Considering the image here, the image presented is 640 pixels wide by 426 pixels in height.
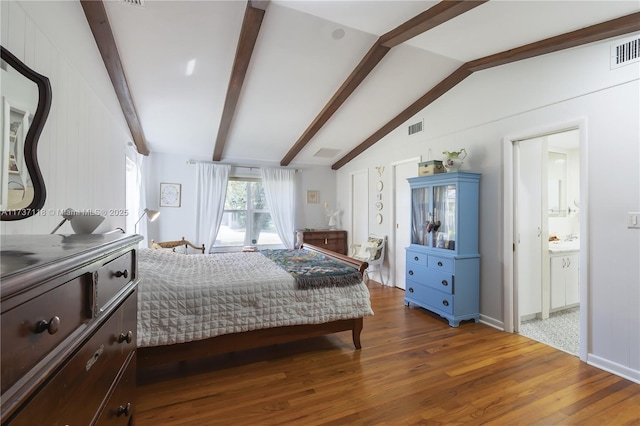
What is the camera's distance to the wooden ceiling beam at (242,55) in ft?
7.64

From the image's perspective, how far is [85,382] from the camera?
798mm

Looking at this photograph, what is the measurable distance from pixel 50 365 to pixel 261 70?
124 inches

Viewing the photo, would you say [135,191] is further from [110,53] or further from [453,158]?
[453,158]

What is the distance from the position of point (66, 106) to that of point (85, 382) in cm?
198

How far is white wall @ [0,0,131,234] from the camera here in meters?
1.46

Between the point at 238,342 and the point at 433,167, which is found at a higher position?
the point at 433,167

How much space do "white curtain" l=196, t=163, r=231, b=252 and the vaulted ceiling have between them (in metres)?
0.78

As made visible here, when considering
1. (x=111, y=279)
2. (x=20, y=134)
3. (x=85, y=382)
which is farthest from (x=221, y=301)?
(x=20, y=134)

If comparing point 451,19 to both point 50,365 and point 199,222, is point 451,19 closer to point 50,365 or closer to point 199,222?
point 50,365

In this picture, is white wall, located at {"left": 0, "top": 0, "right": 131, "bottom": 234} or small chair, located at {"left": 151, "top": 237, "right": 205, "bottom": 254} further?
small chair, located at {"left": 151, "top": 237, "right": 205, "bottom": 254}

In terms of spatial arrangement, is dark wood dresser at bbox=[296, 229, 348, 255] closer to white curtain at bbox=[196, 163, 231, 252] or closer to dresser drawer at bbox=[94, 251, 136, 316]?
white curtain at bbox=[196, 163, 231, 252]

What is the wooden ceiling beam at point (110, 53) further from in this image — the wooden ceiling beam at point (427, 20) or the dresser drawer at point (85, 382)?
the wooden ceiling beam at point (427, 20)

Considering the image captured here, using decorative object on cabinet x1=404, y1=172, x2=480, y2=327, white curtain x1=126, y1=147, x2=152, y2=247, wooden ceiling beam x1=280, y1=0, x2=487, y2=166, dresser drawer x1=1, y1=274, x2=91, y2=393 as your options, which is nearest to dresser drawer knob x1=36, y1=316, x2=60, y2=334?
dresser drawer x1=1, y1=274, x2=91, y2=393

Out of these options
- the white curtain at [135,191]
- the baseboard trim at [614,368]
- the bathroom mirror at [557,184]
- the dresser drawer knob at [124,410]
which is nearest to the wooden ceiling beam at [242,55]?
the white curtain at [135,191]
